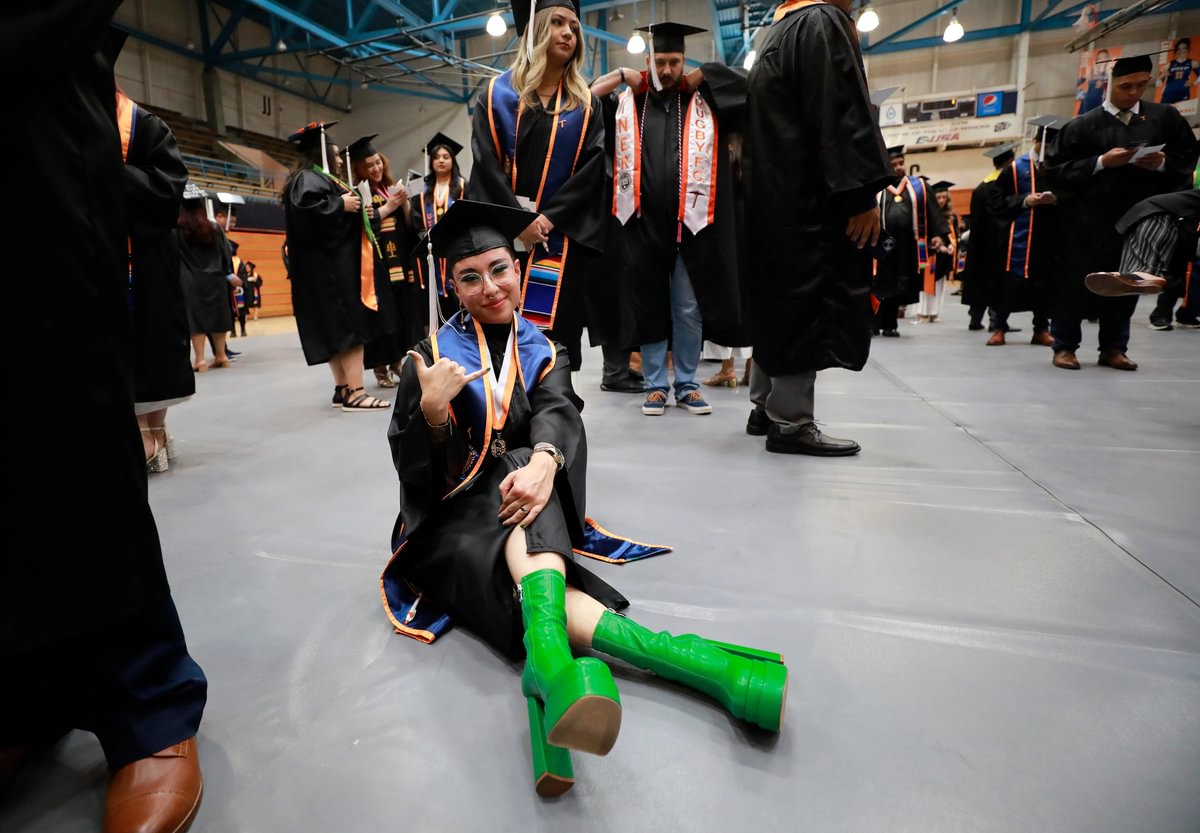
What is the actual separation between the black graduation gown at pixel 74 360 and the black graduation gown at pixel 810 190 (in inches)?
85.7

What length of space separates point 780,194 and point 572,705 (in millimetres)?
2221

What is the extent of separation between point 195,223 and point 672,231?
4.73 metres

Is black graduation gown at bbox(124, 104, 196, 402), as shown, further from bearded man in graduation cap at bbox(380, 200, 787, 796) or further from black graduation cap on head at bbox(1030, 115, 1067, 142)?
black graduation cap on head at bbox(1030, 115, 1067, 142)

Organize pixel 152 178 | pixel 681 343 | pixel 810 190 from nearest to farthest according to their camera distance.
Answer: pixel 152 178 < pixel 810 190 < pixel 681 343

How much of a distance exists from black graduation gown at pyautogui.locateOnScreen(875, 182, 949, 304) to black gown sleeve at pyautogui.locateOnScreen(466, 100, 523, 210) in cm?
438

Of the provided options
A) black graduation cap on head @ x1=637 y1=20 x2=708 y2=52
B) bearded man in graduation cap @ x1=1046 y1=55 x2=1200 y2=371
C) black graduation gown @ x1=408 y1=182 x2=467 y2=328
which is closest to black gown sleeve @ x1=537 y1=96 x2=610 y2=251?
black graduation cap on head @ x1=637 y1=20 x2=708 y2=52

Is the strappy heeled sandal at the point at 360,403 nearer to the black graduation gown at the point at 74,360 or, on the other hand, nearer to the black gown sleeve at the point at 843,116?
the black gown sleeve at the point at 843,116

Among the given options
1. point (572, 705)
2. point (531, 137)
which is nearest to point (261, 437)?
point (531, 137)

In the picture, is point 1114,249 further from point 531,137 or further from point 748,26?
point 748,26

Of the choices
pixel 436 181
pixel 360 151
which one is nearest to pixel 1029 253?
pixel 436 181

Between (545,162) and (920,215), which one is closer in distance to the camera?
(545,162)

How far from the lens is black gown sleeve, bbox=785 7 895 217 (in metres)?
2.29

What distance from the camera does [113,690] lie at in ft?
3.03

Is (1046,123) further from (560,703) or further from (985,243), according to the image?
(560,703)
